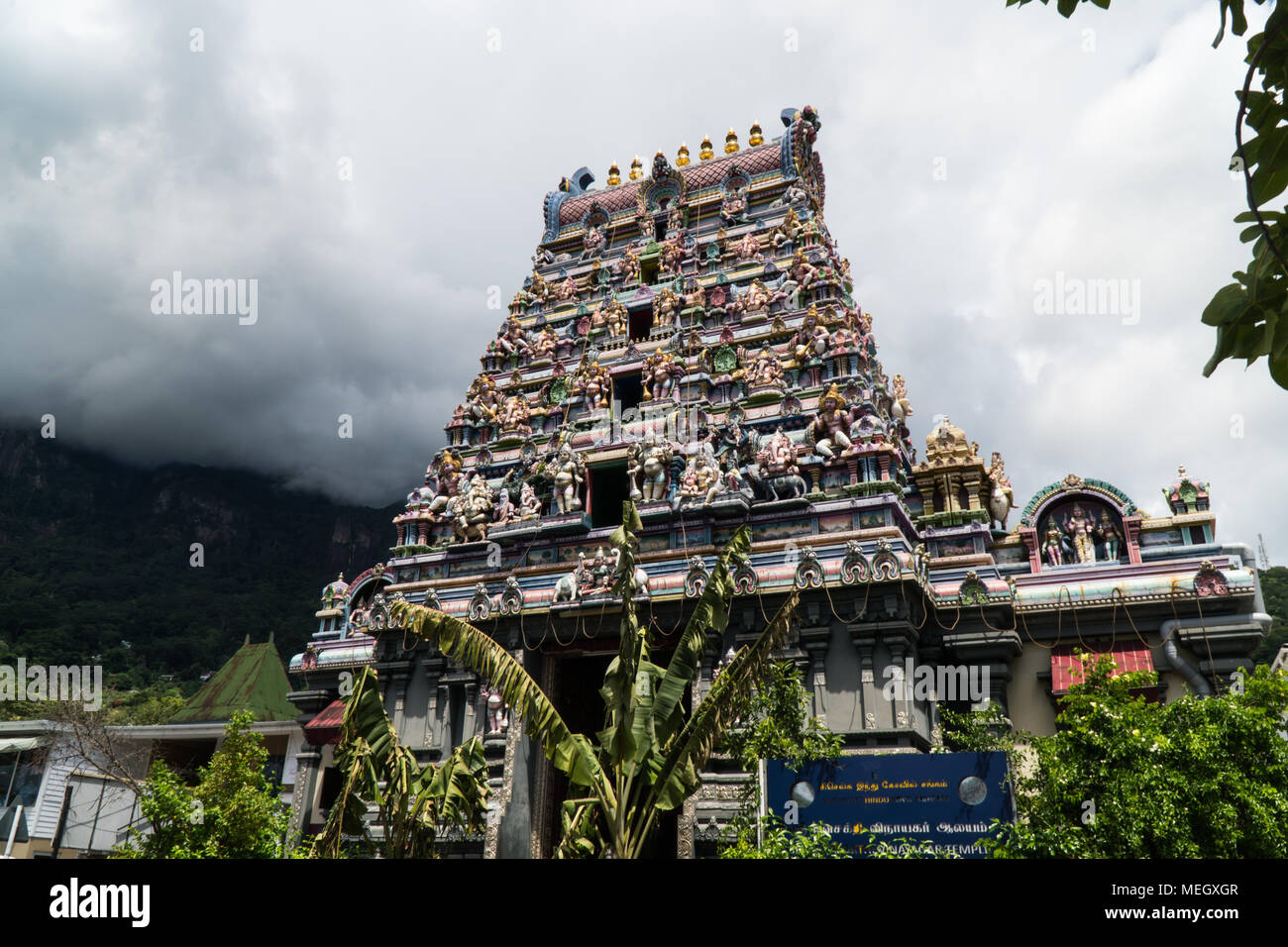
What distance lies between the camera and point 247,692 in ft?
116

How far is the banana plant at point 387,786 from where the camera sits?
12195 millimetres

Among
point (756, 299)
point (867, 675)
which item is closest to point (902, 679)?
point (867, 675)

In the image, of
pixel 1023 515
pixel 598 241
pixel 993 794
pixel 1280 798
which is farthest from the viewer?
pixel 598 241

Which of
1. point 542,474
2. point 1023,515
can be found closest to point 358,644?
A: point 542,474

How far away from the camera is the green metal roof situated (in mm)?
34438

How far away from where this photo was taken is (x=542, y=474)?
842 inches

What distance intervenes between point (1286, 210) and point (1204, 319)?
2.03 ft

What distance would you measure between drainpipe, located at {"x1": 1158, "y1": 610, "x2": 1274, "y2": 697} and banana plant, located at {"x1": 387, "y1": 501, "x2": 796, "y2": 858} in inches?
314

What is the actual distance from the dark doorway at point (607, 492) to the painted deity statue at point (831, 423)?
4.83 metres

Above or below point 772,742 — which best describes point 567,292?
above

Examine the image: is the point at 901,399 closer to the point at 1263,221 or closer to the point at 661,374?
the point at 661,374

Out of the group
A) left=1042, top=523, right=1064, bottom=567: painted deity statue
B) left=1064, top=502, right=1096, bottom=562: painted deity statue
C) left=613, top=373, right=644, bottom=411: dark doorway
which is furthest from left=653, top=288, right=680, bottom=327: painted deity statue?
left=1064, top=502, right=1096, bottom=562: painted deity statue

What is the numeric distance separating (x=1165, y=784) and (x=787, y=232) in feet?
57.3
